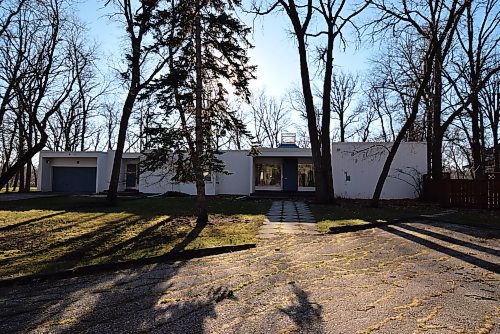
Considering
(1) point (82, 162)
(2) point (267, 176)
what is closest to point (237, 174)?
(2) point (267, 176)

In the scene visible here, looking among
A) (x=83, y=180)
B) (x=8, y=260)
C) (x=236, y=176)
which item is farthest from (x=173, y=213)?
(x=83, y=180)

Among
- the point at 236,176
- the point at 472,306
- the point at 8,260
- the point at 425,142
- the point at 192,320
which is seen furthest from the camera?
the point at 236,176

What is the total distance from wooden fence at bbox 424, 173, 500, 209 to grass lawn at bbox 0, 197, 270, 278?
356 inches

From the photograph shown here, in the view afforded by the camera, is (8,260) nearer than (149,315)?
No

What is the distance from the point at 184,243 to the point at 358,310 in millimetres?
4486

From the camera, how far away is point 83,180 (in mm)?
29672

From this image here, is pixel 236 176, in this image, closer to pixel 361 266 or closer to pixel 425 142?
pixel 425 142

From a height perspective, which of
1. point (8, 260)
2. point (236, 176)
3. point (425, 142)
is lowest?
point (8, 260)

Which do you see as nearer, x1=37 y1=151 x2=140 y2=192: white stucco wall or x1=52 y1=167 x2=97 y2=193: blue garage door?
x1=37 y1=151 x2=140 y2=192: white stucco wall

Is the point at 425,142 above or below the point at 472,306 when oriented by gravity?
above

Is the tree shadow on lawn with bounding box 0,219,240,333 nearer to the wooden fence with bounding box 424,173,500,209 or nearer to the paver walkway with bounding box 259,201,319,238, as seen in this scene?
the paver walkway with bounding box 259,201,319,238

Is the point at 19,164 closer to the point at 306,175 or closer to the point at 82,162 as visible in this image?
the point at 306,175

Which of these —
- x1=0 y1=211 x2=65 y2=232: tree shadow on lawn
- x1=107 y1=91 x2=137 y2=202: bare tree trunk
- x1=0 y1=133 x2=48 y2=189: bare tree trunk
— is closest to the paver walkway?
x1=0 y1=211 x2=65 y2=232: tree shadow on lawn

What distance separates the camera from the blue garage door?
2953cm
